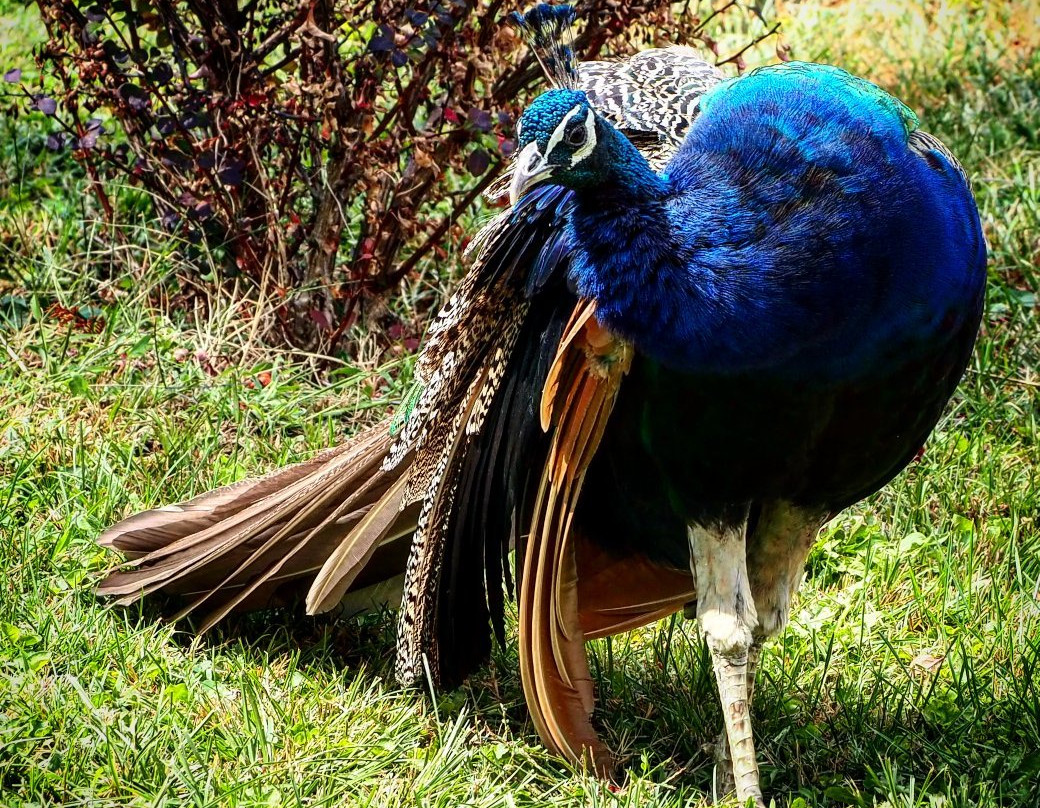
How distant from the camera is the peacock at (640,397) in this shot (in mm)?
2766

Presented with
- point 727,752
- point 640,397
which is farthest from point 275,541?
point 727,752

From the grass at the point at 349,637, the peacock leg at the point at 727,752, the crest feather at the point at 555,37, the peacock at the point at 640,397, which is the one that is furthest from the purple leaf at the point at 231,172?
the peacock leg at the point at 727,752

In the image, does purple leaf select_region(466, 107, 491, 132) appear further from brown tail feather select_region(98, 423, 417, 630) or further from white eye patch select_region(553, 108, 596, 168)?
white eye patch select_region(553, 108, 596, 168)

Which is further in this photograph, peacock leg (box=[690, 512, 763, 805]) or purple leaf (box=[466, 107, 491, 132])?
purple leaf (box=[466, 107, 491, 132])

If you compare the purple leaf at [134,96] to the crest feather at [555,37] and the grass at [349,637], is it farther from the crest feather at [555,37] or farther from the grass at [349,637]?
the crest feather at [555,37]

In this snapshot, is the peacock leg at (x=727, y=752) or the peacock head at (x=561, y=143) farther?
the peacock leg at (x=727, y=752)

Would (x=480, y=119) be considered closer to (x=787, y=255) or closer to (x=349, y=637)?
(x=349, y=637)

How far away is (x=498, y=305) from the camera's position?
311cm

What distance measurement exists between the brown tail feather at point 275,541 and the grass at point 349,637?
5.0 inches

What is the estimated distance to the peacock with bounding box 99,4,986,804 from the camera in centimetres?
277

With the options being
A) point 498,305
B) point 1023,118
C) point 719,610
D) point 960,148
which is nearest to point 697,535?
point 719,610

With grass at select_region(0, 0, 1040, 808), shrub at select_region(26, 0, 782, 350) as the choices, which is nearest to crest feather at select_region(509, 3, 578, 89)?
shrub at select_region(26, 0, 782, 350)

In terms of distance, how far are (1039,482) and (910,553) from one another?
1.83 ft

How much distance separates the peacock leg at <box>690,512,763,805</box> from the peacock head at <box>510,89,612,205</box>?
2.91 ft
